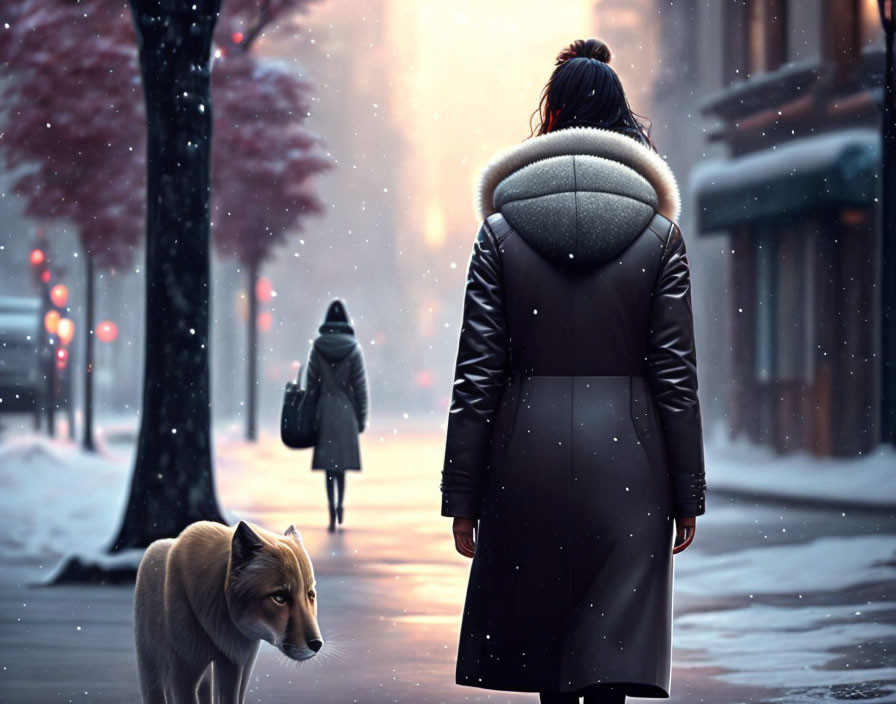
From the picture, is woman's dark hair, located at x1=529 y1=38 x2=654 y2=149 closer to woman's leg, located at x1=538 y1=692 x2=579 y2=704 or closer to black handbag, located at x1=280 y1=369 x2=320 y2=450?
woman's leg, located at x1=538 y1=692 x2=579 y2=704

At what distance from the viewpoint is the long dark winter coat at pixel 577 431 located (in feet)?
15.4

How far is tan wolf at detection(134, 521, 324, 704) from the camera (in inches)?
203

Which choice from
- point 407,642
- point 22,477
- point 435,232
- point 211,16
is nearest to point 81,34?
point 22,477

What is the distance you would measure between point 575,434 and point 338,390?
735cm

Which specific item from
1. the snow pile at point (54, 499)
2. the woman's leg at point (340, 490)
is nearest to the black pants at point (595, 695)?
the snow pile at point (54, 499)

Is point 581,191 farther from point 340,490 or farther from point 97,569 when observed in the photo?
point 340,490

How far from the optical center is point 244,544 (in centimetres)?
514

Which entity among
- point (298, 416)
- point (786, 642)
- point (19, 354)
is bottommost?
point (786, 642)

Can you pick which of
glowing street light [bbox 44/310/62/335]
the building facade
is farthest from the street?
glowing street light [bbox 44/310/62/335]

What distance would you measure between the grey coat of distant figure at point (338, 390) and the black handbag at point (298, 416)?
0.44 ft

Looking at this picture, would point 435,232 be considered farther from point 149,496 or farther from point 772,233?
point 149,496

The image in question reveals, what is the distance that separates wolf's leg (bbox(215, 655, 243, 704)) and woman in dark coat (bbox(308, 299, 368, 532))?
21.0 ft

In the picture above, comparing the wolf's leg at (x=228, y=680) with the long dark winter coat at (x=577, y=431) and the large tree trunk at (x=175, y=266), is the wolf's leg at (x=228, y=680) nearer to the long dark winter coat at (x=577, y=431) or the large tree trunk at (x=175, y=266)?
the long dark winter coat at (x=577, y=431)

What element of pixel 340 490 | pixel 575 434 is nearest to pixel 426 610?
pixel 340 490
